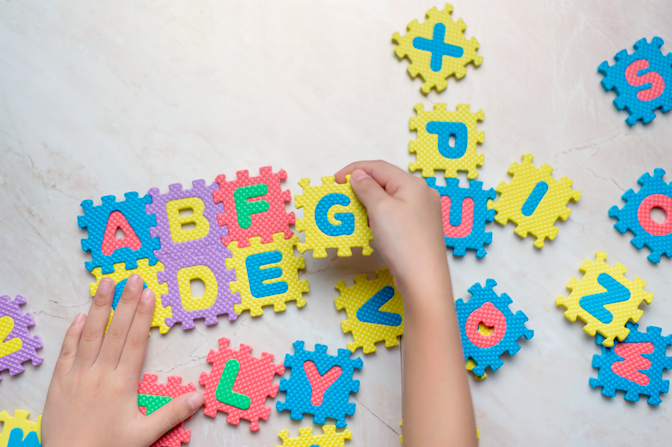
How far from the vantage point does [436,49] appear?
1.11 metres

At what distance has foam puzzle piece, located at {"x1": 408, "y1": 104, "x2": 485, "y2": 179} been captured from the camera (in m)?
1.08

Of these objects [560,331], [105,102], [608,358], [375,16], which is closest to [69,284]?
[105,102]

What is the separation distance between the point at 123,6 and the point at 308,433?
3.70 feet

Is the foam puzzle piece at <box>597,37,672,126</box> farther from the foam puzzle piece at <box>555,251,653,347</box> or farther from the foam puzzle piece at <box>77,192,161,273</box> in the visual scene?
the foam puzzle piece at <box>77,192,161,273</box>

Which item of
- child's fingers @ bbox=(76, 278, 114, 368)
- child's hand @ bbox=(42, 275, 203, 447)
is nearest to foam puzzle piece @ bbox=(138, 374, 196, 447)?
child's hand @ bbox=(42, 275, 203, 447)

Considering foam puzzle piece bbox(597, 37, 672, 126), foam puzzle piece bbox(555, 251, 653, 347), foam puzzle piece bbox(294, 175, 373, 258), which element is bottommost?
foam puzzle piece bbox(555, 251, 653, 347)

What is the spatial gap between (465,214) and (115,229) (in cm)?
84

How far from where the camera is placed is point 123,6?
1095 millimetres

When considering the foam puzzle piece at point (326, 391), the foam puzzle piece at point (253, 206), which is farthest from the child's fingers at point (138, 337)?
the foam puzzle piece at point (326, 391)

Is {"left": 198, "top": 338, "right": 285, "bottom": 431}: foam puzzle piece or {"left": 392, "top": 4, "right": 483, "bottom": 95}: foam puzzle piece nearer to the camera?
{"left": 198, "top": 338, "right": 285, "bottom": 431}: foam puzzle piece

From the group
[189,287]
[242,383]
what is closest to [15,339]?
[189,287]

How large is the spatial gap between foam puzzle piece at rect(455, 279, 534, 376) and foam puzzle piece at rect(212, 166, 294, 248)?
1.52 ft

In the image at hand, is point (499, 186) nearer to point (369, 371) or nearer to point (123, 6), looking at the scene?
point (369, 371)

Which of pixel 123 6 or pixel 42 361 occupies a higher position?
pixel 123 6
